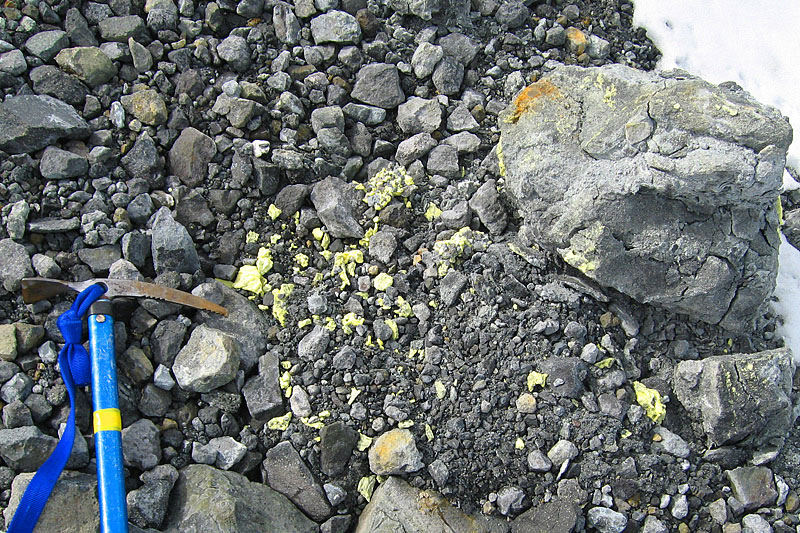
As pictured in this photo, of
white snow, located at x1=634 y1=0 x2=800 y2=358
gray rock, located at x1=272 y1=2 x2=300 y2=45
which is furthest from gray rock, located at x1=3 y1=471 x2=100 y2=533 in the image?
white snow, located at x1=634 y1=0 x2=800 y2=358

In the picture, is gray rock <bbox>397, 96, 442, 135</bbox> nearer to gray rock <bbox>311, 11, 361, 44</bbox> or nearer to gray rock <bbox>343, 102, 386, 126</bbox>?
gray rock <bbox>343, 102, 386, 126</bbox>

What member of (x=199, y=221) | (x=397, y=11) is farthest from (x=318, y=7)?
(x=199, y=221)

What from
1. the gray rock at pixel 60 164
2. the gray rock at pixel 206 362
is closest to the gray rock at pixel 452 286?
the gray rock at pixel 206 362

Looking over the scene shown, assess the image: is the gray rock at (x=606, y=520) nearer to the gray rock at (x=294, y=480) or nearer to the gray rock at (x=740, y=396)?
the gray rock at (x=740, y=396)

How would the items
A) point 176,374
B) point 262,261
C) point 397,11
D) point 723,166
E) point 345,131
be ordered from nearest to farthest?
point 723,166
point 176,374
point 262,261
point 345,131
point 397,11

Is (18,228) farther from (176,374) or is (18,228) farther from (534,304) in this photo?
(534,304)
